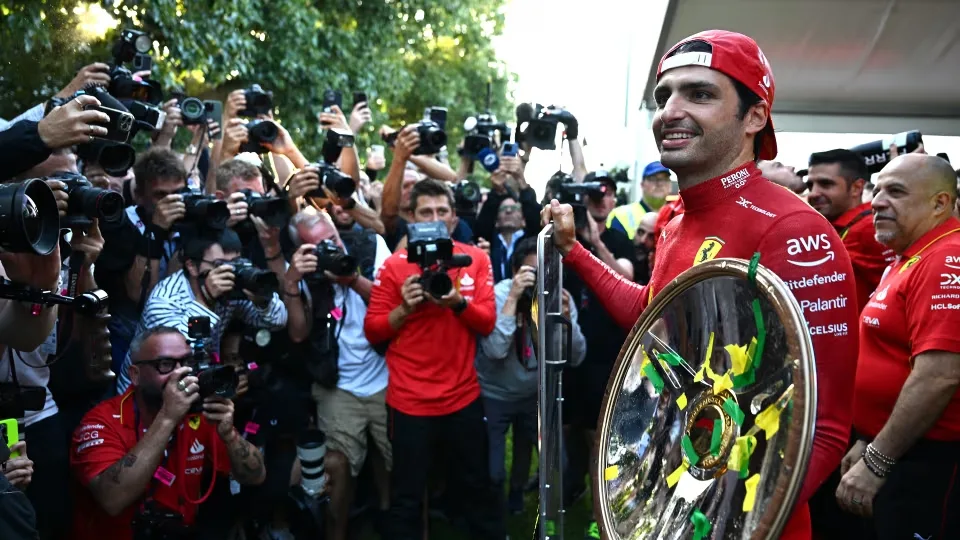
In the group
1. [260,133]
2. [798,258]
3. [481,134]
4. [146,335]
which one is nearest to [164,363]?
[146,335]

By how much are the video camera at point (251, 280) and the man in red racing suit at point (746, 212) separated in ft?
8.77

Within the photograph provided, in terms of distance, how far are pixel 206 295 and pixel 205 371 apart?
0.87m

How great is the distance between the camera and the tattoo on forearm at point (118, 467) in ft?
14.3

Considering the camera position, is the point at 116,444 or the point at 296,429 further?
the point at 296,429

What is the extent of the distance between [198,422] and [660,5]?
6.42 metres

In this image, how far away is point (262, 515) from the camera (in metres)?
5.26

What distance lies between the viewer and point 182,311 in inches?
200

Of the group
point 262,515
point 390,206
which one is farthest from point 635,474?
point 390,206

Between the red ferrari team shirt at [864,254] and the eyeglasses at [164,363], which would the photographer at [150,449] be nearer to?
the eyeglasses at [164,363]

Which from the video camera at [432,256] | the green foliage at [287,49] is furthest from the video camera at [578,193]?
the green foliage at [287,49]

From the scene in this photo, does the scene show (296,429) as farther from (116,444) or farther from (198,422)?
(116,444)

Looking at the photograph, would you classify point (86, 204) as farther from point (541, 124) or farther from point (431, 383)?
point (541, 124)

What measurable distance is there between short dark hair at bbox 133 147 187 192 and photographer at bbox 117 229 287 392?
488mm

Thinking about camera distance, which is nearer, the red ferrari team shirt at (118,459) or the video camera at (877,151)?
the red ferrari team shirt at (118,459)
